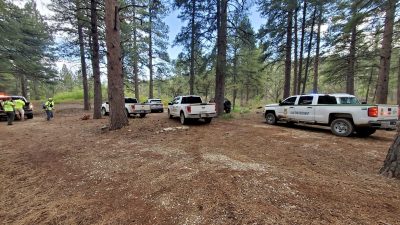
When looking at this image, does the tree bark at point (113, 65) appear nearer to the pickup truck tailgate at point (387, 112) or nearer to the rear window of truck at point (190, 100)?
the rear window of truck at point (190, 100)

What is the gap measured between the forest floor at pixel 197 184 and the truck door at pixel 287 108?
4.17 m

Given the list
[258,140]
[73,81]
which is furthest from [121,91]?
[73,81]

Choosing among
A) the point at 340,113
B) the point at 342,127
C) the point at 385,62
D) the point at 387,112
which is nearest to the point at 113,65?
the point at 340,113

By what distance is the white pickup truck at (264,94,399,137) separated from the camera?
24.7 ft

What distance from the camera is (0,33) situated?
48.8ft

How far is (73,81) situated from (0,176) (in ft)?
260

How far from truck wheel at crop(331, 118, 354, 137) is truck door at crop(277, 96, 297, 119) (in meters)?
2.35

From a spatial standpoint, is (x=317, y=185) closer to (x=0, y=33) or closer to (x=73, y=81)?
(x=0, y=33)

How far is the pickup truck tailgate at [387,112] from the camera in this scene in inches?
295

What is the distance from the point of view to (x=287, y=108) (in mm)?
11125

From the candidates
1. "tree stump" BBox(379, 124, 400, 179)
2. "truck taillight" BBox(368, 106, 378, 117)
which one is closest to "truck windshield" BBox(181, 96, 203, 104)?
"truck taillight" BBox(368, 106, 378, 117)

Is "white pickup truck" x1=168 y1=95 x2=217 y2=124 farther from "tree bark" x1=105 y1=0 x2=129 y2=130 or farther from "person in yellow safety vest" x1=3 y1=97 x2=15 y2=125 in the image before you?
"person in yellow safety vest" x1=3 y1=97 x2=15 y2=125

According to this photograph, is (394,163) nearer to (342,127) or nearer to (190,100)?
(342,127)

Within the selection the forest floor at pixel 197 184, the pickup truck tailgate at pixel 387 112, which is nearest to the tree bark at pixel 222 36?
the forest floor at pixel 197 184
